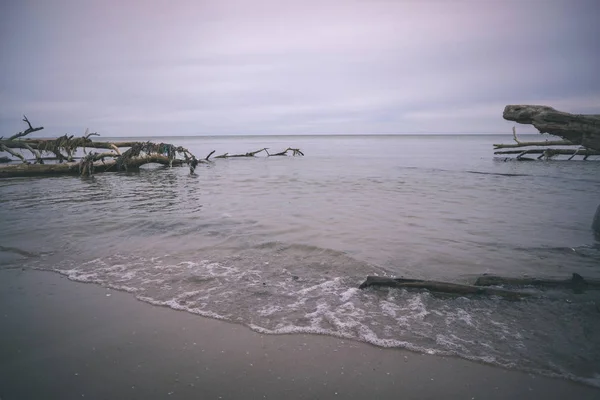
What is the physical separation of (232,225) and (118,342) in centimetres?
537

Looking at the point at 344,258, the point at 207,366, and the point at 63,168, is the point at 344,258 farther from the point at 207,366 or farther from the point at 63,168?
the point at 63,168

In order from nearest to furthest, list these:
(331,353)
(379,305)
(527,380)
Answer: (527,380), (331,353), (379,305)

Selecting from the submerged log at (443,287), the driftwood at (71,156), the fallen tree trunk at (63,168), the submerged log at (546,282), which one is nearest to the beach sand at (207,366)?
the submerged log at (443,287)

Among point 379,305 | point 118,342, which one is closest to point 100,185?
point 118,342

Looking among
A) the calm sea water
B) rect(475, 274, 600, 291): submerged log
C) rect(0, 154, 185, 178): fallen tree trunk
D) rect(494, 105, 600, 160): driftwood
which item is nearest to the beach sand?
the calm sea water

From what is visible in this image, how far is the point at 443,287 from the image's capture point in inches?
171

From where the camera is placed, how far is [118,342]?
331cm

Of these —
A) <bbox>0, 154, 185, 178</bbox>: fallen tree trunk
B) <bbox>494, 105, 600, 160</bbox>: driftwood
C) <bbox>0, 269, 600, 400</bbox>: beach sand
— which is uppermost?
<bbox>494, 105, 600, 160</bbox>: driftwood

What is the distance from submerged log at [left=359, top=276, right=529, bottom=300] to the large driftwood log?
3.75 metres

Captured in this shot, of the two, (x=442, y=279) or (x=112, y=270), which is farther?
(x=112, y=270)

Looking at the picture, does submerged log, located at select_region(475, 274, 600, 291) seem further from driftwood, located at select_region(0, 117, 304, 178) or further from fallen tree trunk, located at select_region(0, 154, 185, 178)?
fallen tree trunk, located at select_region(0, 154, 185, 178)

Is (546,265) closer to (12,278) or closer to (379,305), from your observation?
(379,305)

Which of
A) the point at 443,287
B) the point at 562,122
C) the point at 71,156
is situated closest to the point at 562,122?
the point at 562,122

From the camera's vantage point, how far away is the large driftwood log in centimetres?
587
